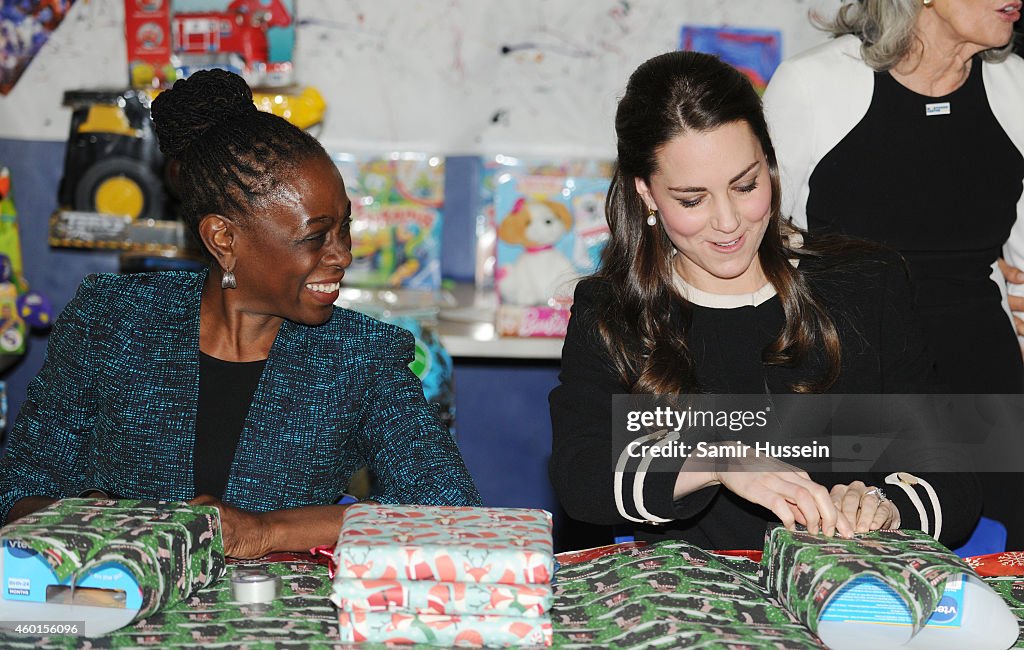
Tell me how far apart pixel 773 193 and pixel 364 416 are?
2.35 ft

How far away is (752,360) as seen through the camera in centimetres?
176

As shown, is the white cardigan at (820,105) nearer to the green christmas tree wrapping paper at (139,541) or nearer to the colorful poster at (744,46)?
the colorful poster at (744,46)

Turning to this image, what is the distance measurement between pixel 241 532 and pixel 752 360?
2.69 feet

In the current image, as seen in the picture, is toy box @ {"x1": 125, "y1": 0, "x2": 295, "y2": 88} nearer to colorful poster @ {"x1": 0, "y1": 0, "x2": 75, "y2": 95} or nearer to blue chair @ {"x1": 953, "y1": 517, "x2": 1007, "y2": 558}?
colorful poster @ {"x1": 0, "y1": 0, "x2": 75, "y2": 95}

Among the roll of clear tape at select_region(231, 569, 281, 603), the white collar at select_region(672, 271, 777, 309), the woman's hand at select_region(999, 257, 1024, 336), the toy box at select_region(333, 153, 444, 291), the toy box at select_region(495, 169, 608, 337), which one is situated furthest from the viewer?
the toy box at select_region(333, 153, 444, 291)

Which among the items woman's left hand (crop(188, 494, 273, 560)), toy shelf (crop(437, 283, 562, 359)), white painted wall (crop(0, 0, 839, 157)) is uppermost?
white painted wall (crop(0, 0, 839, 157))

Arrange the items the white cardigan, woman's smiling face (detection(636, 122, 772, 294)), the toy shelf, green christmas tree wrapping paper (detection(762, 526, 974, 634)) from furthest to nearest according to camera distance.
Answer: the toy shelf → the white cardigan → woman's smiling face (detection(636, 122, 772, 294)) → green christmas tree wrapping paper (detection(762, 526, 974, 634))

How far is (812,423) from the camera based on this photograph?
176cm

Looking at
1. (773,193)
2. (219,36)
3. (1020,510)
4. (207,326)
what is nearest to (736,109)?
(773,193)

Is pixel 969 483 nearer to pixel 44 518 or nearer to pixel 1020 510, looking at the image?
pixel 1020 510

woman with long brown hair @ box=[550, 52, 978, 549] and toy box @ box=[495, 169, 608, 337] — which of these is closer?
woman with long brown hair @ box=[550, 52, 978, 549]

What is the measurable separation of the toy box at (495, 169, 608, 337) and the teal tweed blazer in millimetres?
1179

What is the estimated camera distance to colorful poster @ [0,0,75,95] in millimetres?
3018

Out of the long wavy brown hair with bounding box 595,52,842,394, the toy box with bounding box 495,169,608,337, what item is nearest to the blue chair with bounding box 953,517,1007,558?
the long wavy brown hair with bounding box 595,52,842,394
